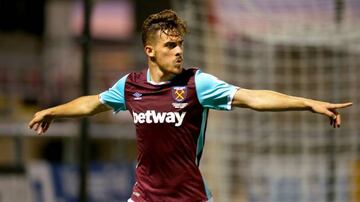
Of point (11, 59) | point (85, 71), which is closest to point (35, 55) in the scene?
point (11, 59)

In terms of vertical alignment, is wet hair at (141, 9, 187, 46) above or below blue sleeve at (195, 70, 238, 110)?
above

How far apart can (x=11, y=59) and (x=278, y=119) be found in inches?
247

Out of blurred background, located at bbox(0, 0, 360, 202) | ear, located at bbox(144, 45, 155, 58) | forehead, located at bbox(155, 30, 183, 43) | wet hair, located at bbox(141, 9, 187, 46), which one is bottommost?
blurred background, located at bbox(0, 0, 360, 202)

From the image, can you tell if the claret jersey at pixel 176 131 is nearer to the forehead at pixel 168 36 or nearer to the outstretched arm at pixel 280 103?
the outstretched arm at pixel 280 103

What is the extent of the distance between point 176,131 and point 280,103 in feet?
2.01

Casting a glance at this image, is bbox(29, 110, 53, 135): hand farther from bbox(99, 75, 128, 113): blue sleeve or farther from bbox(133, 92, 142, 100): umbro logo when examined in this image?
bbox(133, 92, 142, 100): umbro logo

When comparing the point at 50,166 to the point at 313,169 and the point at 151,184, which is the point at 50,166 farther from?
the point at 151,184

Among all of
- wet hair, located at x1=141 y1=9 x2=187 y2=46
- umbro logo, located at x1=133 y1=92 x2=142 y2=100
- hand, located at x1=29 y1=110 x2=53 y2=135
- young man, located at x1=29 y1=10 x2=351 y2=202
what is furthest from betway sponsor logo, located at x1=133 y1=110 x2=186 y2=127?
hand, located at x1=29 y1=110 x2=53 y2=135

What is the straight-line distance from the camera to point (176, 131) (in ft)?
19.3

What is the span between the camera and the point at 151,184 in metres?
5.96

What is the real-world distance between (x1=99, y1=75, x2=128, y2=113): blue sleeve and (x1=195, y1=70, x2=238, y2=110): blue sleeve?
0.52m

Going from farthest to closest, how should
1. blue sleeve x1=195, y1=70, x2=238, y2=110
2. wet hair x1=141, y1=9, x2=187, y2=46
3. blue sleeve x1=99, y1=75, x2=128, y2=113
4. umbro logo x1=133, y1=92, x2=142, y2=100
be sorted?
blue sleeve x1=99, y1=75, x2=128, y2=113
umbro logo x1=133, y1=92, x2=142, y2=100
wet hair x1=141, y1=9, x2=187, y2=46
blue sleeve x1=195, y1=70, x2=238, y2=110

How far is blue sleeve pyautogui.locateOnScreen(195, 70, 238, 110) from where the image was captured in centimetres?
581

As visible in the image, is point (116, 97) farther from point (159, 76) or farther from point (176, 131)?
point (176, 131)
